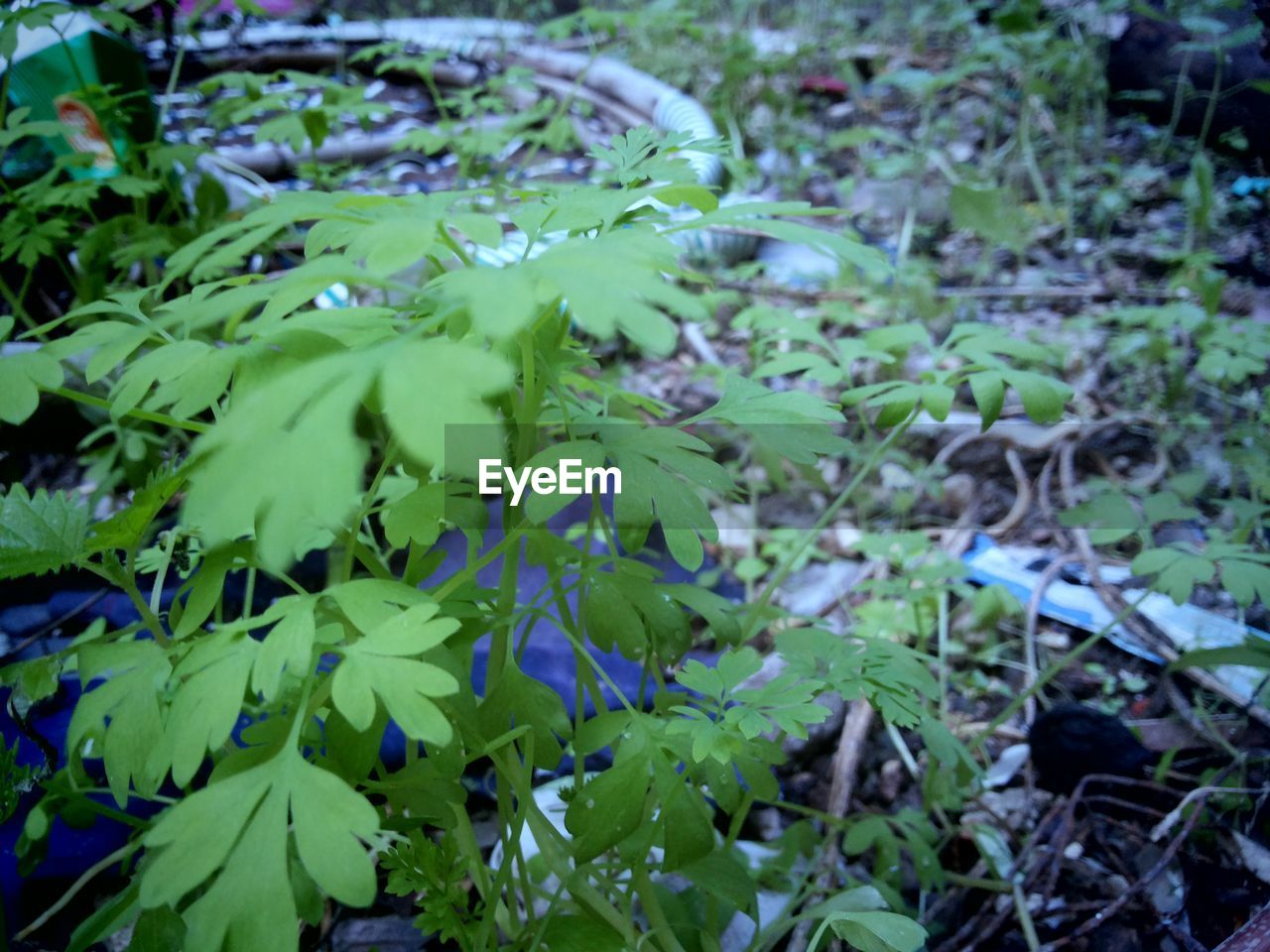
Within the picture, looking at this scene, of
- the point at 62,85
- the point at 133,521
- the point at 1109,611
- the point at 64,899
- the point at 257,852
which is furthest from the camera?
the point at 62,85

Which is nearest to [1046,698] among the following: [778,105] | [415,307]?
[415,307]

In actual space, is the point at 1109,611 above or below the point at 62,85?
below

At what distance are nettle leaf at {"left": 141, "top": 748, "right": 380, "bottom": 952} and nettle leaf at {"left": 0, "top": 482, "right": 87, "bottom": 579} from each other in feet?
0.95

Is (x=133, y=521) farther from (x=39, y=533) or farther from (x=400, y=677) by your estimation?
(x=400, y=677)

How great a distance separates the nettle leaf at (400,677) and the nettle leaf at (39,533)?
32cm

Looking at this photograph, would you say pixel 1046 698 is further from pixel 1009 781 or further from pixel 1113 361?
Answer: pixel 1113 361

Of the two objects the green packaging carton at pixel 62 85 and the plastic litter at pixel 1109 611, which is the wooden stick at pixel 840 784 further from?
the green packaging carton at pixel 62 85

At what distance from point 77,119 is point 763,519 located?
1936mm

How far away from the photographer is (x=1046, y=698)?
62.0 inches

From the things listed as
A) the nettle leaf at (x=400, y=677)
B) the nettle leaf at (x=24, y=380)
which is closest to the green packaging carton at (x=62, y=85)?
the nettle leaf at (x=24, y=380)

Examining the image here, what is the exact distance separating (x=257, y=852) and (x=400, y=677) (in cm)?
16

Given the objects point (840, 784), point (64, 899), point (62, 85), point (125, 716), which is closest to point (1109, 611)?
point (840, 784)

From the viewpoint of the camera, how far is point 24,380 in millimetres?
751

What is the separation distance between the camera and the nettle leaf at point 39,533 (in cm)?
74
